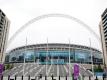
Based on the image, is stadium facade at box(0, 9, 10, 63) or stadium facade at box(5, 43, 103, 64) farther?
stadium facade at box(5, 43, 103, 64)

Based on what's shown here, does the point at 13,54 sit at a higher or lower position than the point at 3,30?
lower

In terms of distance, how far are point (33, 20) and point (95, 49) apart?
127 meters

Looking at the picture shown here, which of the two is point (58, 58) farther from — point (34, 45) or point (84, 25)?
point (84, 25)

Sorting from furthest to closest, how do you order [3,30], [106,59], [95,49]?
[95,49]
[3,30]
[106,59]

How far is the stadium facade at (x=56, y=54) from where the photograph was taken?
155m

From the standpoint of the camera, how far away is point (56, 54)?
160625 mm

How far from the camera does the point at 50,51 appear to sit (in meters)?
162

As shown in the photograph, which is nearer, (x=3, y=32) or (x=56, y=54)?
(x=3, y=32)

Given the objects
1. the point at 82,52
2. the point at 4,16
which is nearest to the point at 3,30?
the point at 4,16

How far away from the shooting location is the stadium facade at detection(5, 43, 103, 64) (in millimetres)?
154625

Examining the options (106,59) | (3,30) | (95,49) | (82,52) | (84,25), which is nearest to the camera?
(84,25)

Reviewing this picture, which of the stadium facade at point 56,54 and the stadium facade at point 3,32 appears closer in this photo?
the stadium facade at point 3,32

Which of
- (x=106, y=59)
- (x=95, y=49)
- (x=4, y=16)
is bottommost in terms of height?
(x=106, y=59)

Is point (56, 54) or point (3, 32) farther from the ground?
point (3, 32)
